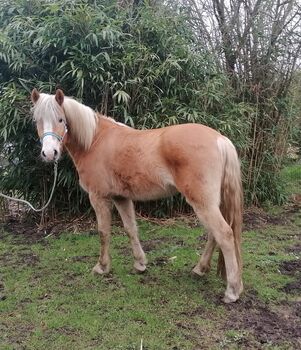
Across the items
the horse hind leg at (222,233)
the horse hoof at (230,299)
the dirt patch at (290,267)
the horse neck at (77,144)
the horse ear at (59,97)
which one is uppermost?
the horse ear at (59,97)

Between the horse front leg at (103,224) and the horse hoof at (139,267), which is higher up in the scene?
the horse front leg at (103,224)

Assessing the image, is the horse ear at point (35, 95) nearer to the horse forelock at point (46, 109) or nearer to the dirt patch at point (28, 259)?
the horse forelock at point (46, 109)

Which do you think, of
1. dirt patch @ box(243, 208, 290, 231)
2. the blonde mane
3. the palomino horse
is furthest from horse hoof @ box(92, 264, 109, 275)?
dirt patch @ box(243, 208, 290, 231)

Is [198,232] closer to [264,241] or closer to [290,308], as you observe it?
[264,241]

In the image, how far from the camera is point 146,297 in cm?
348

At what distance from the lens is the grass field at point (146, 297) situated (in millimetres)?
2850

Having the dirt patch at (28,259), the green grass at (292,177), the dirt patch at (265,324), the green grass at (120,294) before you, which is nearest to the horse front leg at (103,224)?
the green grass at (120,294)

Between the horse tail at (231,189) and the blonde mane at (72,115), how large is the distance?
4.06ft

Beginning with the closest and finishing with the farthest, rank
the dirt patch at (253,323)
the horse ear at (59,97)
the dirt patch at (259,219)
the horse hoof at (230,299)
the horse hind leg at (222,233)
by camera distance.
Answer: the dirt patch at (253,323)
the horse hind leg at (222,233)
the horse hoof at (230,299)
the horse ear at (59,97)
the dirt patch at (259,219)

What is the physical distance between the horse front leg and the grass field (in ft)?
0.35

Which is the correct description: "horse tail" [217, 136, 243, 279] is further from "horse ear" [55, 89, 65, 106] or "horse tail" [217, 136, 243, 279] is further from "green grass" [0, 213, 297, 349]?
"horse ear" [55, 89, 65, 106]

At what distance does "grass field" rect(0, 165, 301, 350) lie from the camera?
9.35 ft

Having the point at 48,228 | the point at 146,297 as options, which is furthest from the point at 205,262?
the point at 48,228

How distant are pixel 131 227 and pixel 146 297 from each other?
0.73m
